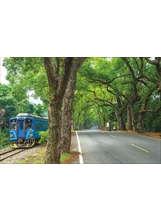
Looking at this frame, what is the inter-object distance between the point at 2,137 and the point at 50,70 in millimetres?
24985

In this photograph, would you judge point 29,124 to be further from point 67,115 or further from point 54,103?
point 54,103

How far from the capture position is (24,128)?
18.6 metres

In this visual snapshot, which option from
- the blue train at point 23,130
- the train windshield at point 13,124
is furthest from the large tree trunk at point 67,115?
the train windshield at point 13,124

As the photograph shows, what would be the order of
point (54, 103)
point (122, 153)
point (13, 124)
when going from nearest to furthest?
point (54, 103)
point (122, 153)
point (13, 124)

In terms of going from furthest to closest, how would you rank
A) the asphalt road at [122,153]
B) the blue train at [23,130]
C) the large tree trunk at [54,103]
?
the blue train at [23,130]
the asphalt road at [122,153]
the large tree trunk at [54,103]

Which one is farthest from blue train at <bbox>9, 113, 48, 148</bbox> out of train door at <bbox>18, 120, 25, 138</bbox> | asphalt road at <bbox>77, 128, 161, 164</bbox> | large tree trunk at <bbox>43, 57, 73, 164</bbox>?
large tree trunk at <bbox>43, 57, 73, 164</bbox>

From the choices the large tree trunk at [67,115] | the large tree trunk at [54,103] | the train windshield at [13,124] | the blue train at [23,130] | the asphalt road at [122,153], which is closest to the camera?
the large tree trunk at [54,103]

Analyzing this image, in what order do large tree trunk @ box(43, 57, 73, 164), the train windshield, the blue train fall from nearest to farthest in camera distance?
large tree trunk @ box(43, 57, 73, 164) → the blue train → the train windshield

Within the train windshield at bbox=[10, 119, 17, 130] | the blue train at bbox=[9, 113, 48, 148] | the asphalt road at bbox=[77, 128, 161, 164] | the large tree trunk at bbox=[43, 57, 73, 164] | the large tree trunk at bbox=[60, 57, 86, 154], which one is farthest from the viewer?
the train windshield at bbox=[10, 119, 17, 130]

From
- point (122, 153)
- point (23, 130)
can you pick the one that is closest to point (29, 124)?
point (23, 130)

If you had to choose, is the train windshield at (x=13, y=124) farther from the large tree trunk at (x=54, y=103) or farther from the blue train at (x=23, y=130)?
the large tree trunk at (x=54, y=103)

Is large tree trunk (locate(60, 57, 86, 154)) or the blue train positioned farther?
the blue train

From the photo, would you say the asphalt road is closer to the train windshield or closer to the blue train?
the blue train
